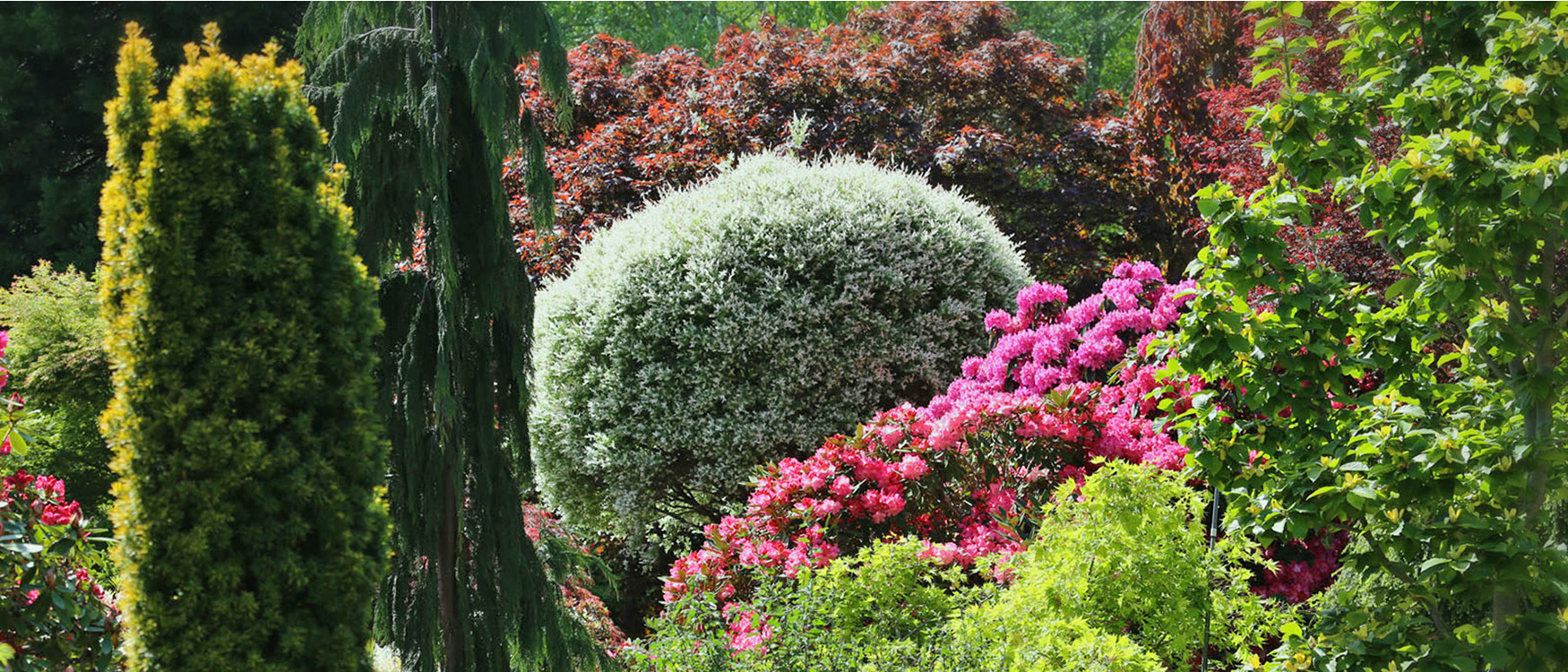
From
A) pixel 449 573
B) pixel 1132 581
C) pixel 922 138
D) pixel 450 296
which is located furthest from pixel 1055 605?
pixel 922 138

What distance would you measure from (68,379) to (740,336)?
15.4 feet

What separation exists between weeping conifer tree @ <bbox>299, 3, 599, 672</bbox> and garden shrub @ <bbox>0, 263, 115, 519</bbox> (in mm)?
4873

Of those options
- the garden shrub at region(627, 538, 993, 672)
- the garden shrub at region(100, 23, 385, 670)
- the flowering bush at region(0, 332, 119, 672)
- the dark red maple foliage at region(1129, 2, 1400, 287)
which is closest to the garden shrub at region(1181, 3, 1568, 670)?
the garden shrub at region(627, 538, 993, 672)

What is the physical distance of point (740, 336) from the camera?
6117 mm

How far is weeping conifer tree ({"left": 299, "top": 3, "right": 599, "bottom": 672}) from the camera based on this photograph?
3.41 meters

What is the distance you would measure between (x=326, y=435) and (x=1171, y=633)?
2.42m

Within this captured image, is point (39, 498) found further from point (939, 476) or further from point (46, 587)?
point (939, 476)

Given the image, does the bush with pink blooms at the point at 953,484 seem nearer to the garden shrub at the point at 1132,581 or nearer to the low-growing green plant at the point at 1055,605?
the low-growing green plant at the point at 1055,605

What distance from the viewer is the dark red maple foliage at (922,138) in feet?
28.9

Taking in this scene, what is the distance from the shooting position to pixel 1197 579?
Result: 3.43 meters

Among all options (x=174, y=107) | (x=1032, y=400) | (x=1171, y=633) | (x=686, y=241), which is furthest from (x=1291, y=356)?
(x=686, y=241)

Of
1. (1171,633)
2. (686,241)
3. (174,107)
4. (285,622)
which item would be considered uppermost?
(686,241)

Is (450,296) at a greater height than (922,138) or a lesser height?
lesser

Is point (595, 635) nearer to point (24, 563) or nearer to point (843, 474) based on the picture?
point (843, 474)
